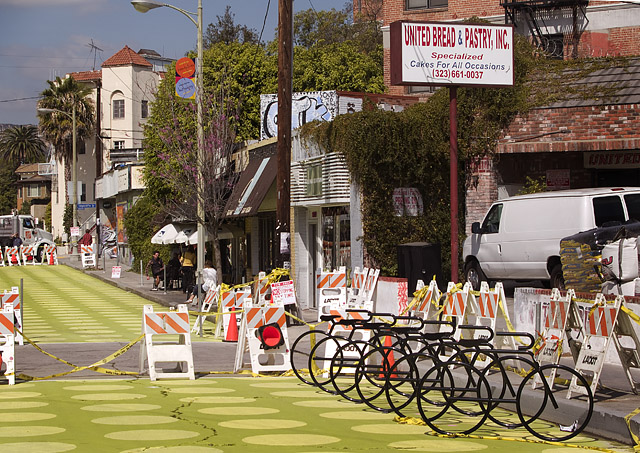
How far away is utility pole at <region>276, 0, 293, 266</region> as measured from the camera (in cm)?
2105

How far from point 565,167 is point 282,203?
8497 mm

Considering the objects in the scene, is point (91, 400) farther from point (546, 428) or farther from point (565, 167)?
point (565, 167)

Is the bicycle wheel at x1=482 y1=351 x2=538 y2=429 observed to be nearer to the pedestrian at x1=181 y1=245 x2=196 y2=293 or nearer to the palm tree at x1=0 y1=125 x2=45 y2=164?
the pedestrian at x1=181 y1=245 x2=196 y2=293

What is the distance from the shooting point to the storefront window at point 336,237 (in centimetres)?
2580

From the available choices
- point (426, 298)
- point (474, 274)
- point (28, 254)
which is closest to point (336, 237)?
point (474, 274)

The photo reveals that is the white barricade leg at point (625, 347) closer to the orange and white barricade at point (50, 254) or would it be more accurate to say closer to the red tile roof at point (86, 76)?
the orange and white barricade at point (50, 254)

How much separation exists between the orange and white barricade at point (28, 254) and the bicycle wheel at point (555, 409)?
1973 inches

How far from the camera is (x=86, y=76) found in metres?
83.2

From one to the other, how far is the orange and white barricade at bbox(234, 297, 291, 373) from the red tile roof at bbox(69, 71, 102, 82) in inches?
2867

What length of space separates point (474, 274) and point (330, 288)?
252 inches

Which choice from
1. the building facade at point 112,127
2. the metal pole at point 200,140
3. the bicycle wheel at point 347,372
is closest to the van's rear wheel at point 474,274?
the metal pole at point 200,140

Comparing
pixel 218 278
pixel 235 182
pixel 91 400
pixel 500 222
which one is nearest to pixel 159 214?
pixel 235 182

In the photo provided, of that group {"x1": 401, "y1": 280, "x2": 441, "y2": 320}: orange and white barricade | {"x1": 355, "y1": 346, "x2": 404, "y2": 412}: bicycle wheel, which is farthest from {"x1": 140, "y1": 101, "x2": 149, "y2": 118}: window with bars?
{"x1": 355, "y1": 346, "x2": 404, "y2": 412}: bicycle wheel

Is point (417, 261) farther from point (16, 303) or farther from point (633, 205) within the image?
point (16, 303)
